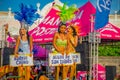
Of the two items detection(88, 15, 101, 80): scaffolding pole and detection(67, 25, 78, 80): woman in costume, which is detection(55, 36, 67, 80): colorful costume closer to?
detection(67, 25, 78, 80): woman in costume

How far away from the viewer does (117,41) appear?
1499cm

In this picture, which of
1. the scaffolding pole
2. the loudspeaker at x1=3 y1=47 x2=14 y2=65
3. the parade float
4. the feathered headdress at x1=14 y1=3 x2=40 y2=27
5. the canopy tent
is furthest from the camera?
the canopy tent

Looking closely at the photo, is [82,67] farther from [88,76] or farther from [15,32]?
[15,32]

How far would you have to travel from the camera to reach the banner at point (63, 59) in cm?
991

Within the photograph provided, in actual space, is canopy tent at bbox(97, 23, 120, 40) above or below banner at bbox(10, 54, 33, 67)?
above

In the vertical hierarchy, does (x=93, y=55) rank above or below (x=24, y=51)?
below

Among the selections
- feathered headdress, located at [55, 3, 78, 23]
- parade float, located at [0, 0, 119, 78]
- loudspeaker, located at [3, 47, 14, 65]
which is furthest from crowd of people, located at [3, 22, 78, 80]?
parade float, located at [0, 0, 119, 78]

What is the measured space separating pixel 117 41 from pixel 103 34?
2.63 ft

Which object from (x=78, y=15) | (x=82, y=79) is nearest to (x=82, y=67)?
(x=82, y=79)

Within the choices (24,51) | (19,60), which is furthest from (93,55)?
(19,60)

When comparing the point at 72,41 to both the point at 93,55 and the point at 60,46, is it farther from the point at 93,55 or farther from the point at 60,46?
the point at 93,55

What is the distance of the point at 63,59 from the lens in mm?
10000

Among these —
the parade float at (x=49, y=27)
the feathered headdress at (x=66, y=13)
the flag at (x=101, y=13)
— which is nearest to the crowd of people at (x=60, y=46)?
the feathered headdress at (x=66, y=13)

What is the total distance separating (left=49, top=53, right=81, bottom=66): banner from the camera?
9.91 m
